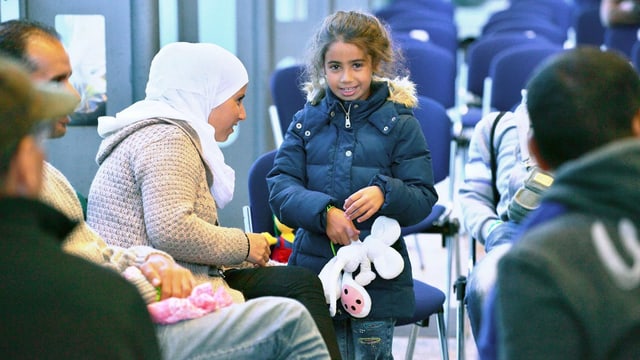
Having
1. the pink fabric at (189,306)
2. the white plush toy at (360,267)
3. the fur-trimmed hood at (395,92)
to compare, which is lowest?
the white plush toy at (360,267)

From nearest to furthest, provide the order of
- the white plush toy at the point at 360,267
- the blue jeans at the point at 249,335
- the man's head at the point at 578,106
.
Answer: the man's head at the point at 578,106 → the blue jeans at the point at 249,335 → the white plush toy at the point at 360,267

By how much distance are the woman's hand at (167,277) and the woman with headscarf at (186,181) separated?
154mm

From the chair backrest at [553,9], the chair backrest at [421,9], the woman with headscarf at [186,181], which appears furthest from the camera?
the chair backrest at [553,9]

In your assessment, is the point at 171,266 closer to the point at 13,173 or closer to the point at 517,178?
the point at 13,173

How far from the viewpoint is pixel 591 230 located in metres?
1.60

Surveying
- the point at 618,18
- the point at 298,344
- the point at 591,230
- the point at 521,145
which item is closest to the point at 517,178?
the point at 521,145

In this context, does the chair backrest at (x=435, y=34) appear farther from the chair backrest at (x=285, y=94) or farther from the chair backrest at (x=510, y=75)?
the chair backrest at (x=285, y=94)

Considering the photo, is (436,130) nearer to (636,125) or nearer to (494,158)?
(494,158)

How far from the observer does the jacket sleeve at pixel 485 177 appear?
11.3 ft

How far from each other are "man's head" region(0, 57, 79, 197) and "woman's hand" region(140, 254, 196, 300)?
977mm

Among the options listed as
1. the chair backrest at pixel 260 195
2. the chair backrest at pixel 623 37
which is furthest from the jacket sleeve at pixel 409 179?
the chair backrest at pixel 623 37

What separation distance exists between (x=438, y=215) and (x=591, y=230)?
263cm

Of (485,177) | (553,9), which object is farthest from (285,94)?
(553,9)

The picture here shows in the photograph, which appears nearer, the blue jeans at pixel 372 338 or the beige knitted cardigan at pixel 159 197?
the beige knitted cardigan at pixel 159 197
